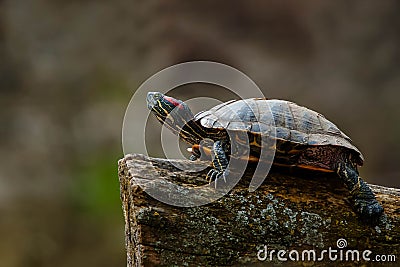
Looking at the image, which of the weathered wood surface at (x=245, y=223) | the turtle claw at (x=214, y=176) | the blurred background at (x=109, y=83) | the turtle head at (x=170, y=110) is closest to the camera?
the weathered wood surface at (x=245, y=223)

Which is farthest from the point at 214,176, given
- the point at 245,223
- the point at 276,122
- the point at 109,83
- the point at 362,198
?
the point at 109,83

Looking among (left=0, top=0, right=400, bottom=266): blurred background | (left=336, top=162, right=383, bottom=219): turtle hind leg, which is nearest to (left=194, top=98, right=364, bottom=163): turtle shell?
(left=336, top=162, right=383, bottom=219): turtle hind leg

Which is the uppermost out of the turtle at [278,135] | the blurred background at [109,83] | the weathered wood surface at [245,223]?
the blurred background at [109,83]

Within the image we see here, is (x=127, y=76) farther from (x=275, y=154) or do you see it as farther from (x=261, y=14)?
(x=275, y=154)

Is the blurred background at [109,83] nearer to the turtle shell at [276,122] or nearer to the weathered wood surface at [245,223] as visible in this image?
the turtle shell at [276,122]

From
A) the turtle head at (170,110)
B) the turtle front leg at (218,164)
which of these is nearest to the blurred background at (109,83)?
the turtle head at (170,110)

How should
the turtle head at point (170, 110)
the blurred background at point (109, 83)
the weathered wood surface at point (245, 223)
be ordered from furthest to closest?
the blurred background at point (109, 83)
the turtle head at point (170, 110)
the weathered wood surface at point (245, 223)

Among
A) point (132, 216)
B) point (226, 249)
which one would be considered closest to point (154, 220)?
point (132, 216)
